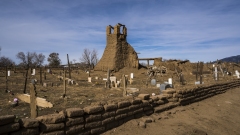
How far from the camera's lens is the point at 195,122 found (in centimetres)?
627

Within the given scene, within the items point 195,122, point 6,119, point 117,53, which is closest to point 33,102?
point 6,119

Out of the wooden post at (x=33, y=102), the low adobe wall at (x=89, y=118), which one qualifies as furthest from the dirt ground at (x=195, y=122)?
the wooden post at (x=33, y=102)

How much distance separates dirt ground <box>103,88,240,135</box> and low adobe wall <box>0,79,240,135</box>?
23 centimetres

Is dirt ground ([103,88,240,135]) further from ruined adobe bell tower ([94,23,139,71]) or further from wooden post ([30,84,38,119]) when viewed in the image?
ruined adobe bell tower ([94,23,139,71])

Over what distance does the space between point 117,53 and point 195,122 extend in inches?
901

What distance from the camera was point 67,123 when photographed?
359 cm

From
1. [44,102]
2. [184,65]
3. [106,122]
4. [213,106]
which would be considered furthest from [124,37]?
[106,122]

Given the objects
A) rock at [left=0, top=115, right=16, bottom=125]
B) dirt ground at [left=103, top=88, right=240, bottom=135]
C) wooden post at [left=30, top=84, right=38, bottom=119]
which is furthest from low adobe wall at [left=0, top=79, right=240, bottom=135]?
wooden post at [left=30, top=84, right=38, bottom=119]

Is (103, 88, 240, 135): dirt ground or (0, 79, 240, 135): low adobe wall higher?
(0, 79, 240, 135): low adobe wall

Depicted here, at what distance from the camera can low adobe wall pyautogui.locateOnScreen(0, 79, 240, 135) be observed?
301 centimetres

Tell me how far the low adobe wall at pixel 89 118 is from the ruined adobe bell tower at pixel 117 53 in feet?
70.4

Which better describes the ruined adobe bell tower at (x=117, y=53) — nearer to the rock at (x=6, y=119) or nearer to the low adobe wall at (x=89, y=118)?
the low adobe wall at (x=89, y=118)

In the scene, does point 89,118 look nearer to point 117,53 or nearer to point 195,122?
point 195,122

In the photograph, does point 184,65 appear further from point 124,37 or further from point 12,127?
point 12,127
